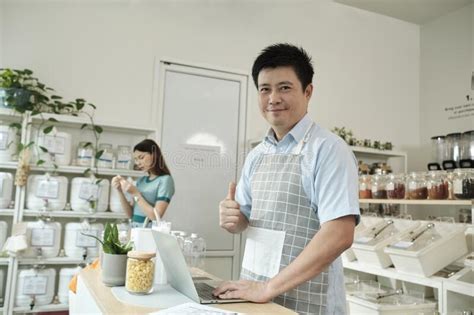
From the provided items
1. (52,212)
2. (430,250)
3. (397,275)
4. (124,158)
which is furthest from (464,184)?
(52,212)

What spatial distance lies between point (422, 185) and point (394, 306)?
0.86 m

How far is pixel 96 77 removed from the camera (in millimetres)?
3158

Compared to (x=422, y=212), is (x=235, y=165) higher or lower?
higher

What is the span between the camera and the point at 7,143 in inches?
103

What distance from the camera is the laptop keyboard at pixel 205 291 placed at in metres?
1.07

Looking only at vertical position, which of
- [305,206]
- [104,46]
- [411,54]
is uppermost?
[411,54]

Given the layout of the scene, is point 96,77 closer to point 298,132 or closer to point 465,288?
point 298,132

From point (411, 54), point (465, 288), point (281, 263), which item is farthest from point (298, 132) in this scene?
point (411, 54)

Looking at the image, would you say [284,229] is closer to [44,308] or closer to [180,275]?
[180,275]

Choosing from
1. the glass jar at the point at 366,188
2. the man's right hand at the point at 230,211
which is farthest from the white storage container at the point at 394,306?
the man's right hand at the point at 230,211

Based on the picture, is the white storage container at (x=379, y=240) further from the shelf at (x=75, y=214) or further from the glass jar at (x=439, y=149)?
the shelf at (x=75, y=214)

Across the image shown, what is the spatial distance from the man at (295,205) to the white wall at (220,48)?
2.13m

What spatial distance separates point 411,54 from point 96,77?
336cm

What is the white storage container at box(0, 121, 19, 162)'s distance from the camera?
2.59 metres
